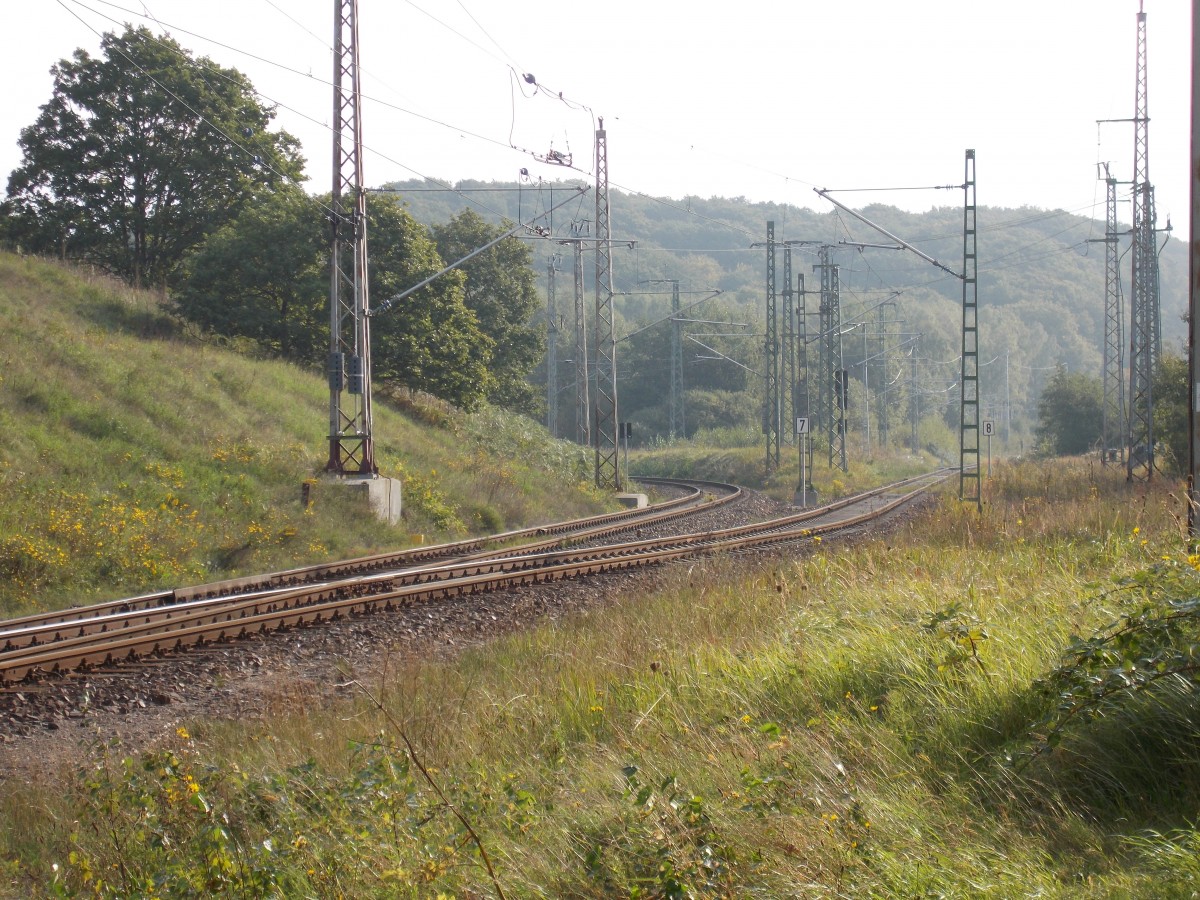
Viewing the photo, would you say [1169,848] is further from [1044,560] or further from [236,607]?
[236,607]

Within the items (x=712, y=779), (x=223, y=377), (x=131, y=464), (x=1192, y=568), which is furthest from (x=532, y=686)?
(x=223, y=377)

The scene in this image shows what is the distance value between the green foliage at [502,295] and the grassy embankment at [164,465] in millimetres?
25751

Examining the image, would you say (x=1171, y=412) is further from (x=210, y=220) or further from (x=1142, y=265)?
(x=210, y=220)

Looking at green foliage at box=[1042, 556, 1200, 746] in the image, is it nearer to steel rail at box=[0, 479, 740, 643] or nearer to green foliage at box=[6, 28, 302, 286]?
steel rail at box=[0, 479, 740, 643]

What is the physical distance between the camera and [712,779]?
550cm

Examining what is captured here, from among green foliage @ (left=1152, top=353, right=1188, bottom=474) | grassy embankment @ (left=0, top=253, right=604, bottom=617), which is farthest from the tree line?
green foliage @ (left=1152, top=353, right=1188, bottom=474)

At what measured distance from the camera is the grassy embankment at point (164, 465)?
658 inches

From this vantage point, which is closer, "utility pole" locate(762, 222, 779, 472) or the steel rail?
the steel rail

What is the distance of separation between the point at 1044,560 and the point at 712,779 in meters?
6.78

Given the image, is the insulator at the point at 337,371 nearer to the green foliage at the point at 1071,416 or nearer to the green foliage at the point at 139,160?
the green foliage at the point at 139,160

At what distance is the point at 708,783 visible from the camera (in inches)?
216

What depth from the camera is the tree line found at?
3756 centimetres

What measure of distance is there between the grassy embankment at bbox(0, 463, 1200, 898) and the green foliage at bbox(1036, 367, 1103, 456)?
62047mm

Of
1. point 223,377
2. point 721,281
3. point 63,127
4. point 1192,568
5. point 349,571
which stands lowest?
point 349,571
